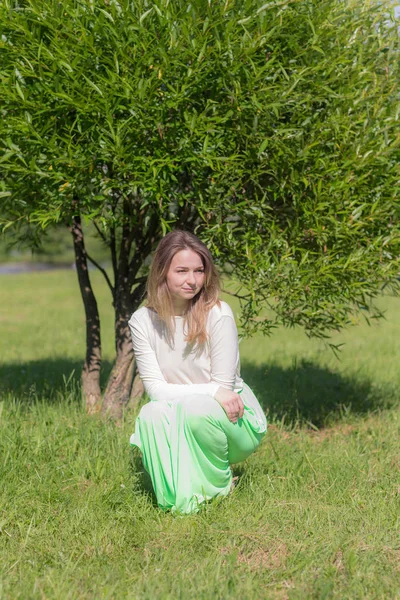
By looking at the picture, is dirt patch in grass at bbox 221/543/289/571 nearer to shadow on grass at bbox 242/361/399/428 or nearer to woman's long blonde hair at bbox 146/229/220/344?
woman's long blonde hair at bbox 146/229/220/344

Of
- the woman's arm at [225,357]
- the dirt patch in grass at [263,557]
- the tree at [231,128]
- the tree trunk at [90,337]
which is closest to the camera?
the dirt patch in grass at [263,557]

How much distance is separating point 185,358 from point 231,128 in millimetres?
1866

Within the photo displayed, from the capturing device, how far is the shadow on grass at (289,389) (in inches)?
277

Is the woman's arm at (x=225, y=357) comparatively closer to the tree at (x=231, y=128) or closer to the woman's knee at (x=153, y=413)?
the woman's knee at (x=153, y=413)

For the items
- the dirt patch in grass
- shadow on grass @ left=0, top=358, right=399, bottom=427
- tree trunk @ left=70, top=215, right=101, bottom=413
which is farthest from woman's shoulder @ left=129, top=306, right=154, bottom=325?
shadow on grass @ left=0, top=358, right=399, bottom=427

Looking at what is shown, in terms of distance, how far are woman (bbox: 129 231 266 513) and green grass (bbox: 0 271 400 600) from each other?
230 mm

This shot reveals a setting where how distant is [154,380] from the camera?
4281 mm

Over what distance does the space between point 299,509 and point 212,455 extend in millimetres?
652

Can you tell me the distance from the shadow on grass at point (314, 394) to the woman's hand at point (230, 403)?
7.92 ft

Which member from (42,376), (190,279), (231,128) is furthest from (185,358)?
(42,376)

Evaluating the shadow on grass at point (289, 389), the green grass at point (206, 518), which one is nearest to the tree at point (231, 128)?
the green grass at point (206, 518)

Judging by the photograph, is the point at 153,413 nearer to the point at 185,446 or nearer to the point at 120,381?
the point at 185,446

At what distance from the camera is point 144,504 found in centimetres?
418

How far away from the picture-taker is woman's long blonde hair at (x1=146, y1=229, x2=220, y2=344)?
420 centimetres
